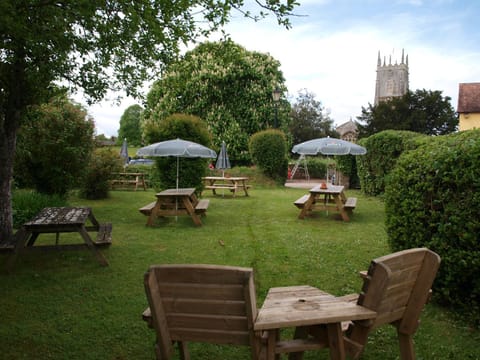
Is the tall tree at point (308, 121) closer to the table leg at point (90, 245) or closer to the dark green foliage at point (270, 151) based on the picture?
the dark green foliage at point (270, 151)

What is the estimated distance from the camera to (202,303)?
2.18 m

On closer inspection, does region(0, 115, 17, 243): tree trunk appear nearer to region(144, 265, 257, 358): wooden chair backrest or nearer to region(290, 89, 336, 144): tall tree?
region(144, 265, 257, 358): wooden chair backrest

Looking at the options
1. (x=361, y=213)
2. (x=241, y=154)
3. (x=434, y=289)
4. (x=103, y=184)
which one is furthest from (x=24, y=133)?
(x=241, y=154)

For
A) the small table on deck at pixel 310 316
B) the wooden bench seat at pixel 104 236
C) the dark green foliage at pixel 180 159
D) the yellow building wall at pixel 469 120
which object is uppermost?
the yellow building wall at pixel 469 120

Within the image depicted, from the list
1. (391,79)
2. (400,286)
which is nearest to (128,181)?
(400,286)

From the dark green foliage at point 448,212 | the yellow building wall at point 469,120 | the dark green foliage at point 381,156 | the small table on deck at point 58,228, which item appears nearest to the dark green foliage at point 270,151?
the dark green foliage at point 381,156

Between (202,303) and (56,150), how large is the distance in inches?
419

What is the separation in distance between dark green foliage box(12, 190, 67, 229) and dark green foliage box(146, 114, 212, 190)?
3.59 metres

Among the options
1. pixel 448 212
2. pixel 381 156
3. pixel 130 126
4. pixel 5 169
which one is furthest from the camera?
pixel 130 126

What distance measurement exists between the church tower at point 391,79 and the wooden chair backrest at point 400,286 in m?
87.6

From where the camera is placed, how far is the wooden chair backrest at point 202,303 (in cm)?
209

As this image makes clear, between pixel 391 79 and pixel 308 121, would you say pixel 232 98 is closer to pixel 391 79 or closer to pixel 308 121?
pixel 308 121

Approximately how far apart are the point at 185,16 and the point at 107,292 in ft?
12.7

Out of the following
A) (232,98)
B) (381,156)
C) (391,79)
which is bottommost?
(381,156)
